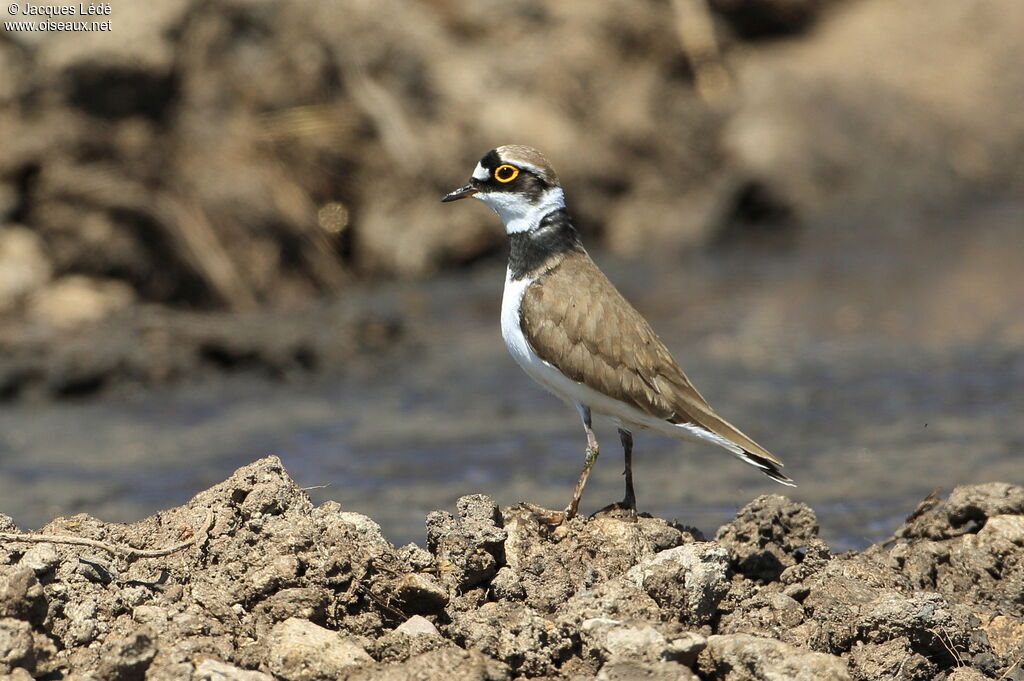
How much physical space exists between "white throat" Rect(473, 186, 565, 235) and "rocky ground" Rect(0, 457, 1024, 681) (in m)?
1.99

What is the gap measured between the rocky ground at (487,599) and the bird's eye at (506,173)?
2.26 metres

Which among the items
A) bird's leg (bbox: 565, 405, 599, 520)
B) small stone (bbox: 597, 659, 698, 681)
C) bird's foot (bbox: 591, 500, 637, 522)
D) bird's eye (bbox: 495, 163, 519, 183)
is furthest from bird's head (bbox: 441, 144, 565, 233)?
small stone (bbox: 597, 659, 698, 681)

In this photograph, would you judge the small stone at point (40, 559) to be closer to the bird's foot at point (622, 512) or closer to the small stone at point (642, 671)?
the small stone at point (642, 671)

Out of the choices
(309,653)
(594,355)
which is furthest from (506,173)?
(309,653)

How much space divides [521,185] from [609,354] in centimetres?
126

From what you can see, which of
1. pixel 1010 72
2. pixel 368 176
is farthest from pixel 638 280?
pixel 1010 72

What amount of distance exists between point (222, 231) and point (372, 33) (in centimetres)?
344

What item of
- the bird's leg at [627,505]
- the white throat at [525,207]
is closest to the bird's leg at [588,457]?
the bird's leg at [627,505]

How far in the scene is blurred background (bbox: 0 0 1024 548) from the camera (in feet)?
34.8

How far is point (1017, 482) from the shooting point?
8.91 m

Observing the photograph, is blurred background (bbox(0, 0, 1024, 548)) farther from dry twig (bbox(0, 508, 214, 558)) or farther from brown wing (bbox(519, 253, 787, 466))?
dry twig (bbox(0, 508, 214, 558))

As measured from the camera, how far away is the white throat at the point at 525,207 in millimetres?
7711

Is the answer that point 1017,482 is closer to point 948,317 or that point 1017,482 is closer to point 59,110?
point 948,317

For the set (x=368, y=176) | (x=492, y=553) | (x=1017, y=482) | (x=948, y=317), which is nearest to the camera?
(x=492, y=553)
